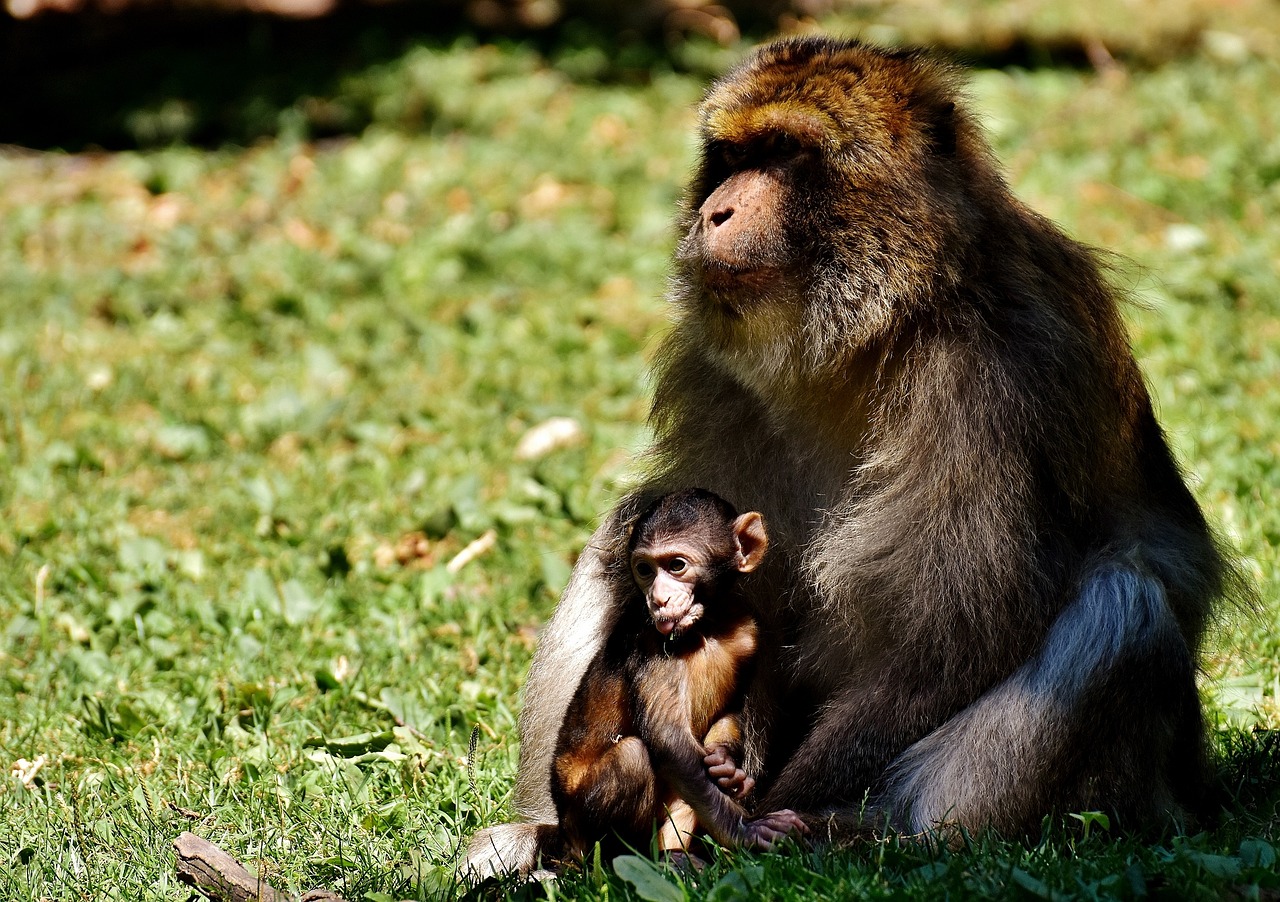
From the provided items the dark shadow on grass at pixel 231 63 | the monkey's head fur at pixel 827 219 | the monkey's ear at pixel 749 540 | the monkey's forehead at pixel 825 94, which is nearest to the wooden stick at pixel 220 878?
the monkey's ear at pixel 749 540

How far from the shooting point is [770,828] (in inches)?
141

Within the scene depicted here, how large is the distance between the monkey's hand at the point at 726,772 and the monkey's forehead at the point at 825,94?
153cm

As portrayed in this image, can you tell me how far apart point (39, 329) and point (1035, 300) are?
19.5 feet

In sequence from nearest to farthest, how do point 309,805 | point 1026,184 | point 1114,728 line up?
point 1114,728 < point 309,805 < point 1026,184

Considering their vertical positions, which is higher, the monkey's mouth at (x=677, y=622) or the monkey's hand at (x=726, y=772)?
the monkey's mouth at (x=677, y=622)

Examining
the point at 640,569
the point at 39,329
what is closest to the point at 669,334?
the point at 640,569

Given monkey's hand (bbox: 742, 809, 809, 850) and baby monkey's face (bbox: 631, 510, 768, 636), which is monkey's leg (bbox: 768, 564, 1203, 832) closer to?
monkey's hand (bbox: 742, 809, 809, 850)

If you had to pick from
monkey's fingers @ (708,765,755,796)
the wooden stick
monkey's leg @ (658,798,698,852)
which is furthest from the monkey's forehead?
the wooden stick

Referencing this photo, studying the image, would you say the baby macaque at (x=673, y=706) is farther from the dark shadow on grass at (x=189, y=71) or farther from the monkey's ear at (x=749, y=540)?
the dark shadow on grass at (x=189, y=71)

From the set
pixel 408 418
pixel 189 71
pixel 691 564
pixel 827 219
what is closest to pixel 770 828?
pixel 691 564

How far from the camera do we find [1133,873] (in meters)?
3.09

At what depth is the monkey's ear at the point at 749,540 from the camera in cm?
387

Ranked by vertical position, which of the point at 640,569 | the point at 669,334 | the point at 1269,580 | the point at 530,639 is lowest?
the point at 530,639

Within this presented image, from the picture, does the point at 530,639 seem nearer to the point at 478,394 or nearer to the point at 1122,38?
the point at 478,394
